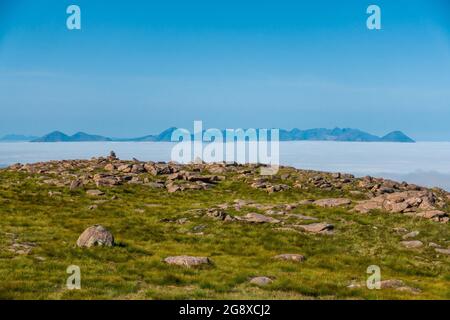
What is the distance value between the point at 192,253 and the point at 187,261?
3.43 meters

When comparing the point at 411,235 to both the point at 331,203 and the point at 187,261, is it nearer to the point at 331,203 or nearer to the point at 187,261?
the point at 331,203

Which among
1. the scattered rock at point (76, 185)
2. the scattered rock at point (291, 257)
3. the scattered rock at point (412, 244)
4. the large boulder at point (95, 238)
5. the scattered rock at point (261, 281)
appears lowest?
the scattered rock at point (412, 244)

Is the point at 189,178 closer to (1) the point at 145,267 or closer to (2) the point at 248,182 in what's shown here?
(2) the point at 248,182

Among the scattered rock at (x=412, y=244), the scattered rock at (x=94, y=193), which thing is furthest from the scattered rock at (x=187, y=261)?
the scattered rock at (x=94, y=193)

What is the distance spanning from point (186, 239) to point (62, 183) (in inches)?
1208

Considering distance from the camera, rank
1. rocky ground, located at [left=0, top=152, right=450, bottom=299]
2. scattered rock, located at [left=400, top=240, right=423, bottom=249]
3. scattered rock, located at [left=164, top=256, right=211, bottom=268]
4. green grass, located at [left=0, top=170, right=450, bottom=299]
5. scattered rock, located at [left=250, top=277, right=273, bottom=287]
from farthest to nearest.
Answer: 1. scattered rock, located at [left=400, top=240, right=423, bottom=249]
2. scattered rock, located at [left=164, top=256, right=211, bottom=268]
3. scattered rock, located at [left=250, top=277, right=273, bottom=287]
4. rocky ground, located at [left=0, top=152, right=450, bottom=299]
5. green grass, located at [left=0, top=170, right=450, bottom=299]

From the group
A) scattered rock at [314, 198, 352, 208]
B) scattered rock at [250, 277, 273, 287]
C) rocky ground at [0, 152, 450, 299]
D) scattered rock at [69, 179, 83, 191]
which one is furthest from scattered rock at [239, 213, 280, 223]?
scattered rock at [69, 179, 83, 191]

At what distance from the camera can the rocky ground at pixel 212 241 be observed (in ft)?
67.4

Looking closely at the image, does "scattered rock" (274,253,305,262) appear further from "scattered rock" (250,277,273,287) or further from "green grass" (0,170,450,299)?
"scattered rock" (250,277,273,287)

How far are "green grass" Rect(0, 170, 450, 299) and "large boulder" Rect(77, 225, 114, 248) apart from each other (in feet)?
2.15

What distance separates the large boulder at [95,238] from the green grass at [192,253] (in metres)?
0.66

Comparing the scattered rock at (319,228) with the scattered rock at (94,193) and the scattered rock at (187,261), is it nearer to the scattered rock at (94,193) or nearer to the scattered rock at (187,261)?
the scattered rock at (187,261)

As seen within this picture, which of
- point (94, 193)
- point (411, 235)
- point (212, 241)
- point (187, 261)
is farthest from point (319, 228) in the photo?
point (94, 193)

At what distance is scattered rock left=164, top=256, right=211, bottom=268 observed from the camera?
24.6 metres
